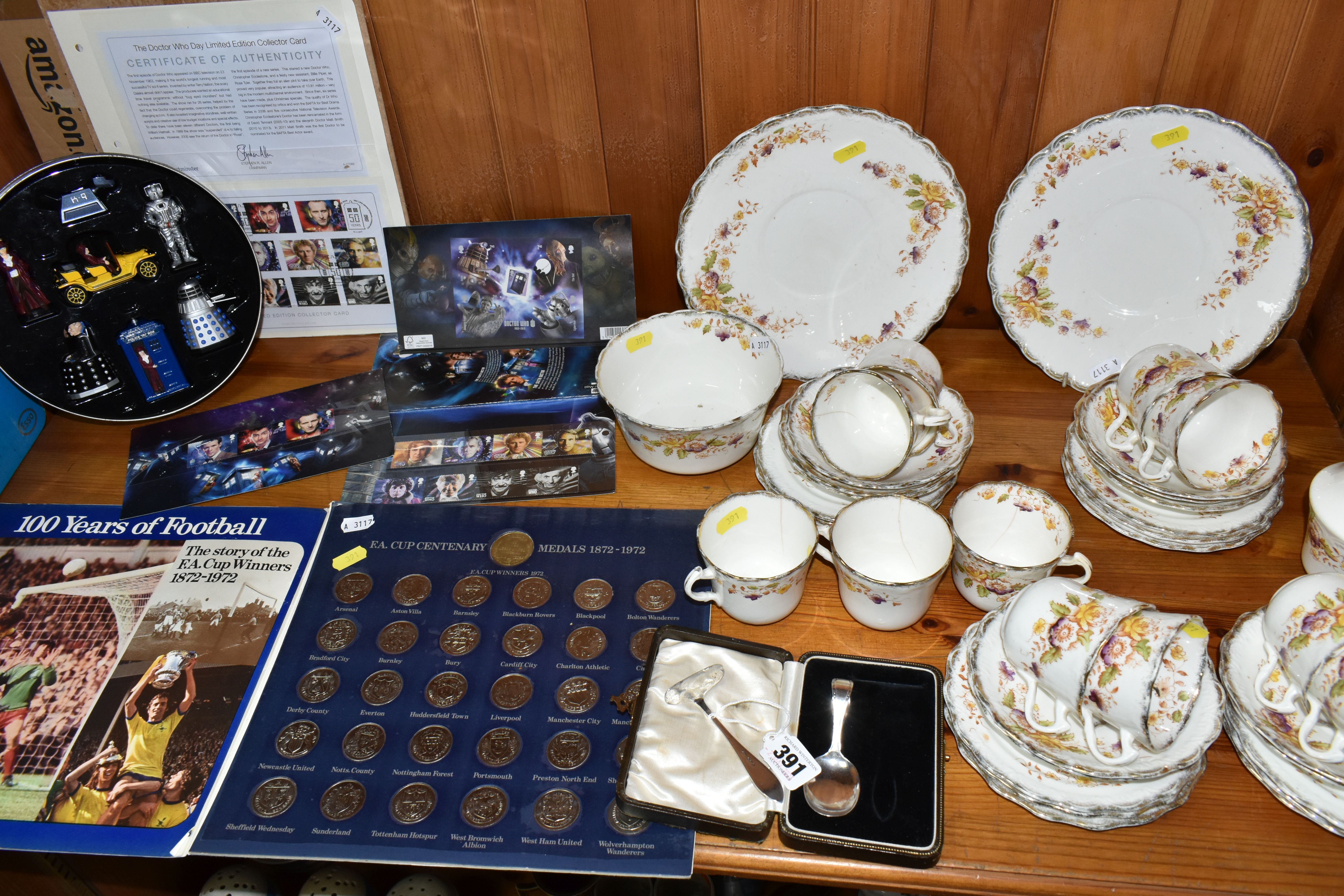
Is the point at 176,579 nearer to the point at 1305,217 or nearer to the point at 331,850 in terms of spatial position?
the point at 331,850

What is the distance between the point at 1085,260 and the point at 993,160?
0.18 metres

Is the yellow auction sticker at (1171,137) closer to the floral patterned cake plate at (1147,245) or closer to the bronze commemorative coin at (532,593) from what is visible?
the floral patterned cake plate at (1147,245)

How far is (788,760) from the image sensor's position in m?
0.81

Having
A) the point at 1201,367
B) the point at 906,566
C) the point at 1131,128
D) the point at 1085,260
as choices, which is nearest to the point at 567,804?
the point at 906,566

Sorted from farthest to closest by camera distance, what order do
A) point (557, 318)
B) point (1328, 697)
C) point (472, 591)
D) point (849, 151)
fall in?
1. point (557, 318)
2. point (849, 151)
3. point (472, 591)
4. point (1328, 697)

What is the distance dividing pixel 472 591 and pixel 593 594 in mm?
148

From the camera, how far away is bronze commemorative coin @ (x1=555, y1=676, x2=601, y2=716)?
89 cm

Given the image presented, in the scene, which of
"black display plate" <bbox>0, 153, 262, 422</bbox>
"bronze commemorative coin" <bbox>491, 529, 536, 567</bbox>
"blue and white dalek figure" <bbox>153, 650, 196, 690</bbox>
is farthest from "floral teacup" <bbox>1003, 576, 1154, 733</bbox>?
"black display plate" <bbox>0, 153, 262, 422</bbox>

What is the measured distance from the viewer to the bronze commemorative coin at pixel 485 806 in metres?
0.82

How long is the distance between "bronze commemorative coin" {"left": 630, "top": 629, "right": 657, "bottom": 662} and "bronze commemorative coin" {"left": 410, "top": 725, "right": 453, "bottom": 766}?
0.69ft

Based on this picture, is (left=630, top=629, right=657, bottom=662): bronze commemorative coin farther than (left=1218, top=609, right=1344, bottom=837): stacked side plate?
Yes

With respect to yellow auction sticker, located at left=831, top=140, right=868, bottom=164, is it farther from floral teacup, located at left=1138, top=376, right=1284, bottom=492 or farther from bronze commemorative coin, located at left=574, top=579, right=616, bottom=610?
bronze commemorative coin, located at left=574, top=579, right=616, bottom=610

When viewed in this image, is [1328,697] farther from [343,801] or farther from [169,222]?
[169,222]

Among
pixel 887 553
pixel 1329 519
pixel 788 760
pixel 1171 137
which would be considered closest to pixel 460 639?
pixel 788 760
